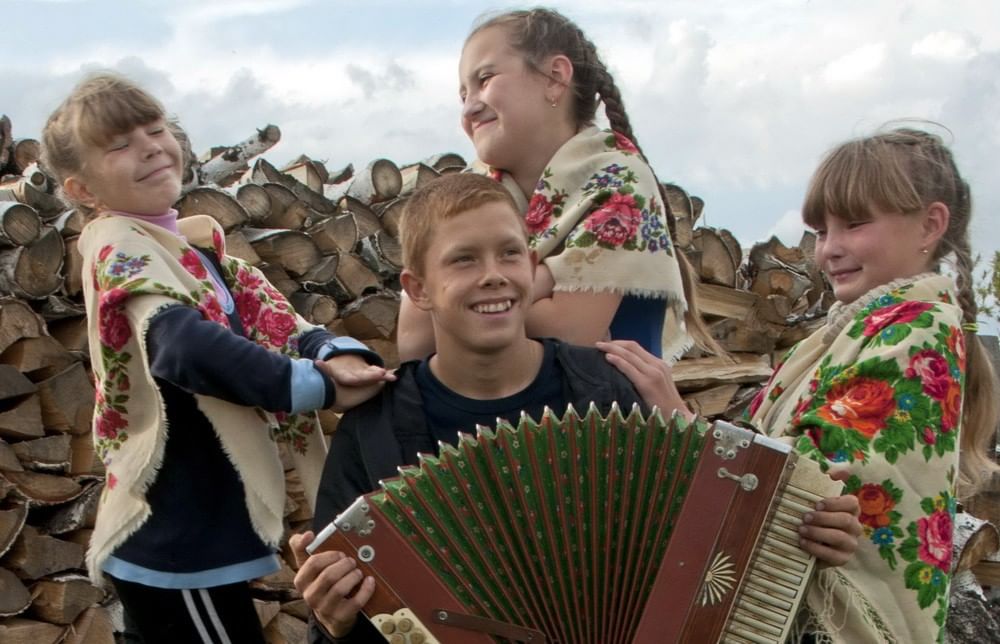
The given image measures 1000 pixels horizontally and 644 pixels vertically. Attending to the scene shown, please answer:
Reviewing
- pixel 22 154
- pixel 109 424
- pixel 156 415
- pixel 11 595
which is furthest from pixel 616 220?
pixel 22 154

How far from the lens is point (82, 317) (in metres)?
3.64

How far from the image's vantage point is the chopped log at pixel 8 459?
3.40 metres

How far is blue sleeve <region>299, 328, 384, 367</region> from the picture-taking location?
2.20 m

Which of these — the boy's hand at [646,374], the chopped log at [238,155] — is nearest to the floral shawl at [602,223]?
the boy's hand at [646,374]

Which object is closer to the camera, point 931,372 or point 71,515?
point 931,372

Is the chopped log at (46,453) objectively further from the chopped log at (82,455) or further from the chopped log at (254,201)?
the chopped log at (254,201)

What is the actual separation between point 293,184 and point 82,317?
1115 mm

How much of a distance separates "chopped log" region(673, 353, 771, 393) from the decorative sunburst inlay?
3414 millimetres

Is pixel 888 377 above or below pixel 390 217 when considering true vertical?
below

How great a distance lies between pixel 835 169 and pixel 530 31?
0.65m

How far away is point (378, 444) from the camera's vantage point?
2.01 metres

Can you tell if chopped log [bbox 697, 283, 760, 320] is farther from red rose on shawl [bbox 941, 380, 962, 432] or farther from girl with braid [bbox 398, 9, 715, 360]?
red rose on shawl [bbox 941, 380, 962, 432]

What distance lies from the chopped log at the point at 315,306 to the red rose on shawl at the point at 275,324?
1.56m

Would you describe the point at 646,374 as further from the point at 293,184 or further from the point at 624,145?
the point at 293,184
